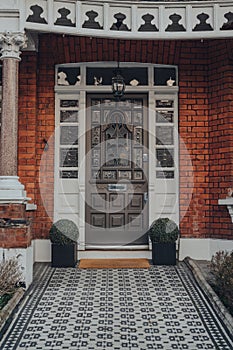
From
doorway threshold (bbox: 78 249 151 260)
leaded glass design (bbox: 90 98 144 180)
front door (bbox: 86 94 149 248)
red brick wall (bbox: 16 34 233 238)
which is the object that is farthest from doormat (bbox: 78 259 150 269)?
leaded glass design (bbox: 90 98 144 180)

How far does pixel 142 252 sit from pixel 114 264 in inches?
23.8

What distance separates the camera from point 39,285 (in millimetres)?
5160

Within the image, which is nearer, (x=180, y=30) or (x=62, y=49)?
(x=180, y=30)

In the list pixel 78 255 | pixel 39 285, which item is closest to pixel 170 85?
pixel 78 255

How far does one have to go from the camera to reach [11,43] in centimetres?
518

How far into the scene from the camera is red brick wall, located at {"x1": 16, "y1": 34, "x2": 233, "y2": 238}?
6449mm

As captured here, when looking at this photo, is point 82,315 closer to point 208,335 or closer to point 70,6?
point 208,335

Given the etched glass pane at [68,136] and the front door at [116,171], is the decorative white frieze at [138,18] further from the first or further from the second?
the etched glass pane at [68,136]

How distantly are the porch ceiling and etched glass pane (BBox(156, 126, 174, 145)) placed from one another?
5.58 feet

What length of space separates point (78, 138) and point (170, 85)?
66.5 inches

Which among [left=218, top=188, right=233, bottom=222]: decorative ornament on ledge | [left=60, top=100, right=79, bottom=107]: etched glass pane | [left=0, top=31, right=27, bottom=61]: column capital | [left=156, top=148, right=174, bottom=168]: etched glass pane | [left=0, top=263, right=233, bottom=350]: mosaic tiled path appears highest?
[left=0, top=31, right=27, bottom=61]: column capital

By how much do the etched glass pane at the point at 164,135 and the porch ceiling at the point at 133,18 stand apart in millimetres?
1702

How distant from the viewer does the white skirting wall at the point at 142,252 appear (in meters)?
6.47

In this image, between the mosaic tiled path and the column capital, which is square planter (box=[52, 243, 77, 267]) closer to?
the mosaic tiled path
